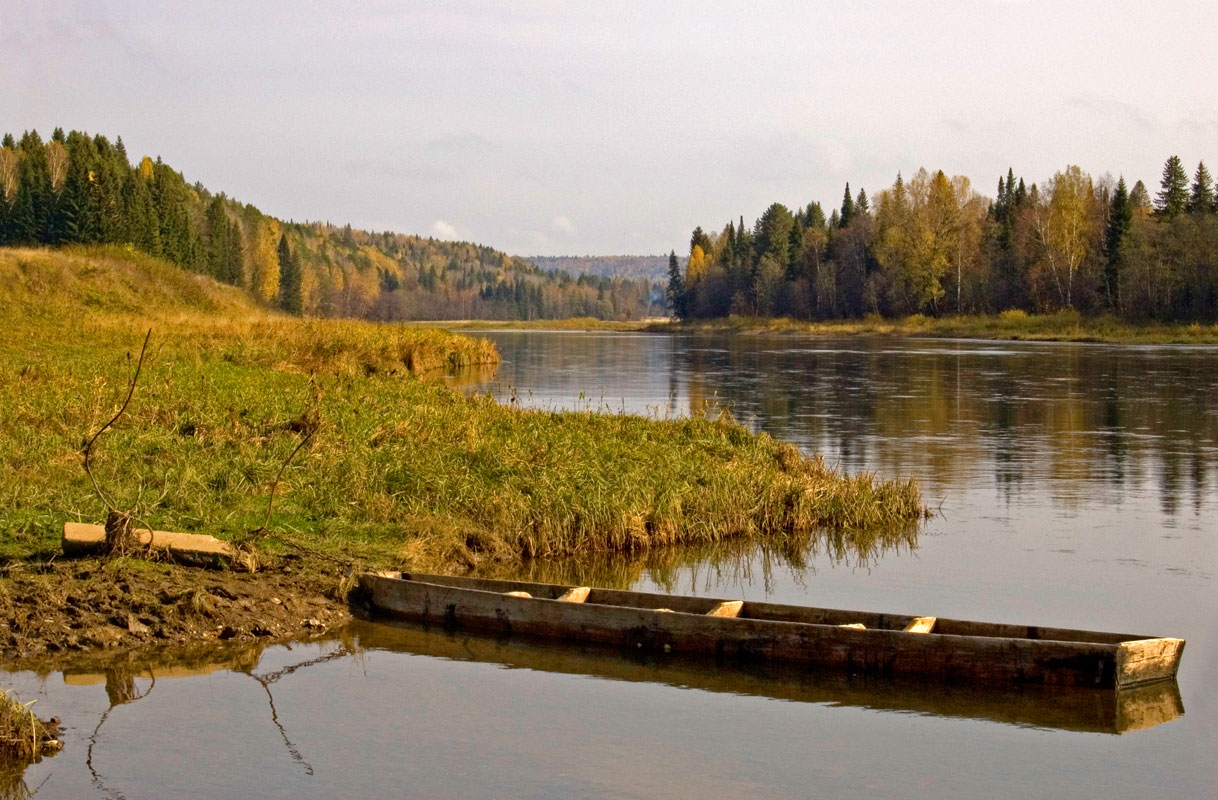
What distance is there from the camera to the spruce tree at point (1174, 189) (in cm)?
9206

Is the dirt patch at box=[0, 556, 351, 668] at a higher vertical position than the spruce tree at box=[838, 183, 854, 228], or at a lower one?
lower

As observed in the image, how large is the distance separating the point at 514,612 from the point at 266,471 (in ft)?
19.6

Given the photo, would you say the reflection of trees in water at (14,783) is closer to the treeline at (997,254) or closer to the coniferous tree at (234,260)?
the treeline at (997,254)

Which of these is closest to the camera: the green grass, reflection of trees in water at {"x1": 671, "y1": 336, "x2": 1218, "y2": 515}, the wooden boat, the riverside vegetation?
the wooden boat

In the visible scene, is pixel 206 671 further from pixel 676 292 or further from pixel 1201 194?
pixel 676 292

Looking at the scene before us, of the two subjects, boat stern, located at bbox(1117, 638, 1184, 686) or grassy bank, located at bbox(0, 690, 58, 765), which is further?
boat stern, located at bbox(1117, 638, 1184, 686)

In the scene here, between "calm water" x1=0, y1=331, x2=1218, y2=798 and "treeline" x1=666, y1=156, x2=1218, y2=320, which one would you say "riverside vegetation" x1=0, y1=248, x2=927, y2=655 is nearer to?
"calm water" x1=0, y1=331, x2=1218, y2=798

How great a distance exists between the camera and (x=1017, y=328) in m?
93.8

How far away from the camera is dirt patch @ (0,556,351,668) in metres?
11.6

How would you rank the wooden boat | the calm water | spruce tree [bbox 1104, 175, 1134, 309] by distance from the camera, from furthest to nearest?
spruce tree [bbox 1104, 175, 1134, 309] < the wooden boat < the calm water

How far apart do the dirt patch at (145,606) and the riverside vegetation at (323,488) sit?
2 centimetres

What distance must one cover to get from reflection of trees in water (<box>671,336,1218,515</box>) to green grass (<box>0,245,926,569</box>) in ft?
15.4

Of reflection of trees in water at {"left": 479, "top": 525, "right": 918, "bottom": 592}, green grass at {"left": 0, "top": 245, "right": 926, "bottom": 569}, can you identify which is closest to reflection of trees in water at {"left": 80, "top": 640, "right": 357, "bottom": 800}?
green grass at {"left": 0, "top": 245, "right": 926, "bottom": 569}

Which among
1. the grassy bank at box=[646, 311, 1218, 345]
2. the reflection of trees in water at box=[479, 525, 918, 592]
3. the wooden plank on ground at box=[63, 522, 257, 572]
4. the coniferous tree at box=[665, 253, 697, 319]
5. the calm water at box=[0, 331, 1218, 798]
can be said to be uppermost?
the coniferous tree at box=[665, 253, 697, 319]
